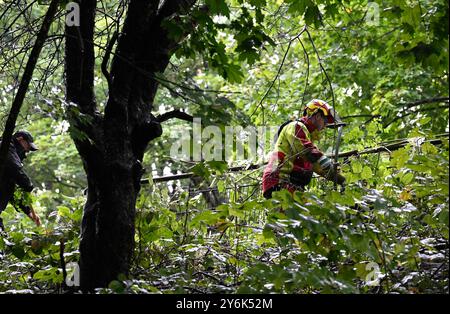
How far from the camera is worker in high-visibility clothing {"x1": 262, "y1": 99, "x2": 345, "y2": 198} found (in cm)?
654

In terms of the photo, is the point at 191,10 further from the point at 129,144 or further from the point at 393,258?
the point at 393,258

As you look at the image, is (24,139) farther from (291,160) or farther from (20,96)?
(20,96)

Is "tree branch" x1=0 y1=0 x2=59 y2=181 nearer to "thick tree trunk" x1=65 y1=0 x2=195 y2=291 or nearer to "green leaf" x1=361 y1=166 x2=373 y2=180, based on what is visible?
"thick tree trunk" x1=65 y1=0 x2=195 y2=291

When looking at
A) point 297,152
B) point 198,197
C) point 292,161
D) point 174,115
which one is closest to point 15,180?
point 198,197

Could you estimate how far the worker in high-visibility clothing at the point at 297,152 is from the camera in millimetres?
6535

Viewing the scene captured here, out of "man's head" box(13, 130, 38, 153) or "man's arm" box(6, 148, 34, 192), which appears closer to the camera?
"man's arm" box(6, 148, 34, 192)

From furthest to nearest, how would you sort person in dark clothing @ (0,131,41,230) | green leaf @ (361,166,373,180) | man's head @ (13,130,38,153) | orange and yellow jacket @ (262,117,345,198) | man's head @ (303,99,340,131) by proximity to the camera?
man's head @ (13,130,38,153)
person in dark clothing @ (0,131,41,230)
man's head @ (303,99,340,131)
orange and yellow jacket @ (262,117,345,198)
green leaf @ (361,166,373,180)

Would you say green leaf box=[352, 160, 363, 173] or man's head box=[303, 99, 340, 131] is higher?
man's head box=[303, 99, 340, 131]

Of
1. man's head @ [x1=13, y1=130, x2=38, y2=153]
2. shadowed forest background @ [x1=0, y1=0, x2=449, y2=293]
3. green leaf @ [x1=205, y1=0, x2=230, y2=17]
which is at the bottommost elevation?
shadowed forest background @ [x1=0, y1=0, x2=449, y2=293]

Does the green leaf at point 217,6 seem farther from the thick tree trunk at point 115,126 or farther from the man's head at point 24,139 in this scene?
the man's head at point 24,139

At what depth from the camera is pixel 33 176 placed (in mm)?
21312

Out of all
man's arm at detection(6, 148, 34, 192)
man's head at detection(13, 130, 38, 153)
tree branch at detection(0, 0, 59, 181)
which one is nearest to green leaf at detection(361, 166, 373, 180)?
tree branch at detection(0, 0, 59, 181)
